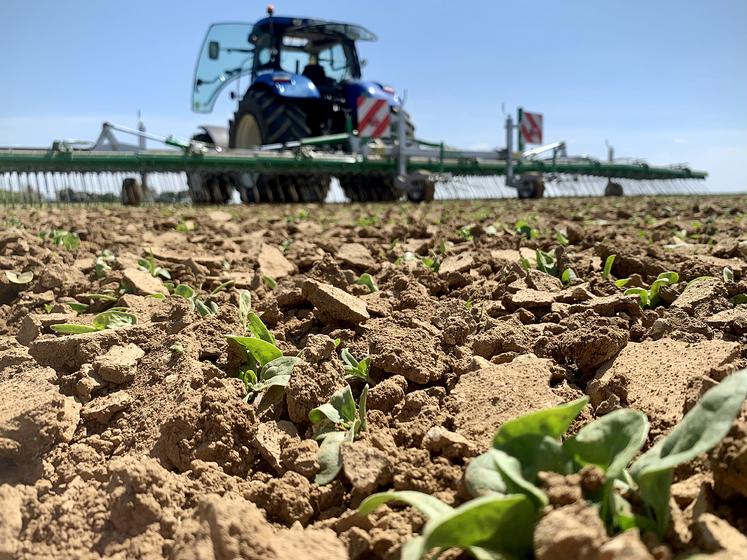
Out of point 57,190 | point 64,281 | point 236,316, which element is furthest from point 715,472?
point 57,190

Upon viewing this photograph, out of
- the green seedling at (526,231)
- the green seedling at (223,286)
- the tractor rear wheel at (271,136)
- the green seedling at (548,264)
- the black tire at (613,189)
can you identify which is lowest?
the green seedling at (223,286)

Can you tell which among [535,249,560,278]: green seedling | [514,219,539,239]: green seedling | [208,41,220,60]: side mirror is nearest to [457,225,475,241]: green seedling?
[514,219,539,239]: green seedling

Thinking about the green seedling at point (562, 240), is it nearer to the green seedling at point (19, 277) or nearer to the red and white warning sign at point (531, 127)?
the green seedling at point (19, 277)

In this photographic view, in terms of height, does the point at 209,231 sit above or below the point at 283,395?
above

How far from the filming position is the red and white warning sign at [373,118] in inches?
375

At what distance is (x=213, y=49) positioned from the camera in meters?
10.8

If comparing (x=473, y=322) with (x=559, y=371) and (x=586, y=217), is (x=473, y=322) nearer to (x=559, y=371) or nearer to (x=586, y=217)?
(x=559, y=371)

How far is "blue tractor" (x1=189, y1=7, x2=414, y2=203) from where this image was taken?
31.2ft

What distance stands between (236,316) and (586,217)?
373 centimetres

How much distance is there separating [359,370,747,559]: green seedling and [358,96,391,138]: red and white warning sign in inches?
346

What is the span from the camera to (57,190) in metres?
7.57

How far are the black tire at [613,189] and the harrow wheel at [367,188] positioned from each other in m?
3.74

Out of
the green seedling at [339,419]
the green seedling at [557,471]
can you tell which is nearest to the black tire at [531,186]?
the green seedling at [339,419]

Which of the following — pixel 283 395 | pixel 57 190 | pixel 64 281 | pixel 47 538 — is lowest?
pixel 47 538
